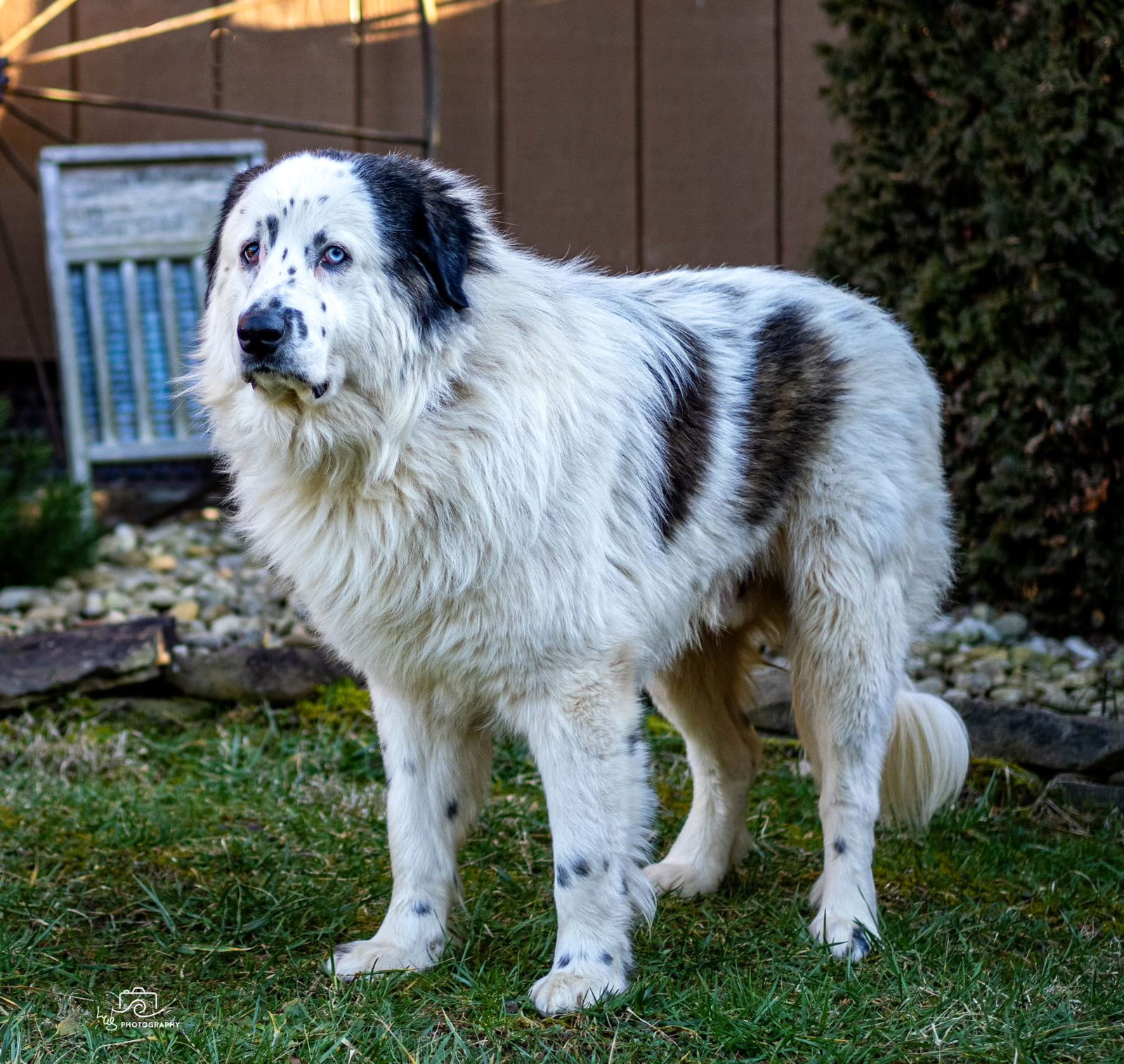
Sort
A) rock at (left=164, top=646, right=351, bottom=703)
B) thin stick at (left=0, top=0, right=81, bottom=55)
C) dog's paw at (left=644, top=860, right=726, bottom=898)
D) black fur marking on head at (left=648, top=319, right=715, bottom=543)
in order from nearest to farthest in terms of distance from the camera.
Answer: black fur marking on head at (left=648, top=319, right=715, bottom=543) → dog's paw at (left=644, top=860, right=726, bottom=898) → rock at (left=164, top=646, right=351, bottom=703) → thin stick at (left=0, top=0, right=81, bottom=55)

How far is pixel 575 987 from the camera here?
2.48 metres

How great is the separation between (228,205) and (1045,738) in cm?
255

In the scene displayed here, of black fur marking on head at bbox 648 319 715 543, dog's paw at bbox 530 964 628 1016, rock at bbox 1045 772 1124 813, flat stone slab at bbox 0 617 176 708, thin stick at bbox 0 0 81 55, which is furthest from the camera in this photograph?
thin stick at bbox 0 0 81 55

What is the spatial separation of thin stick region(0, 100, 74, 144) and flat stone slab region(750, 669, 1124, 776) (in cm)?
378

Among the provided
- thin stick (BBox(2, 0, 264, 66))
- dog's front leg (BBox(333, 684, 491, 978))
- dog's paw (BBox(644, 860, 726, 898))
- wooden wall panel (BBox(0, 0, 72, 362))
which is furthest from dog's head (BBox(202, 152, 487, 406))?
wooden wall panel (BBox(0, 0, 72, 362))

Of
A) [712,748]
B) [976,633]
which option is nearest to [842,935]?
[712,748]

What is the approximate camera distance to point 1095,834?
11.3 ft

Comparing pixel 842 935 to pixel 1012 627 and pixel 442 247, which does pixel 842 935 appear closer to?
pixel 442 247

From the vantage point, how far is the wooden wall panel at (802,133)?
18.4ft

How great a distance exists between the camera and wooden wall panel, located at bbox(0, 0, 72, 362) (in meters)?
5.60

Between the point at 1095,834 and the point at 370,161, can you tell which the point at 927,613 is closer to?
the point at 1095,834

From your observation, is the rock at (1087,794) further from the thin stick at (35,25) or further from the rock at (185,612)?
the thin stick at (35,25)

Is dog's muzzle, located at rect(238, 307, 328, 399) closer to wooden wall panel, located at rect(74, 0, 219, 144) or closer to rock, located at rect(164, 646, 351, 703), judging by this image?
rock, located at rect(164, 646, 351, 703)

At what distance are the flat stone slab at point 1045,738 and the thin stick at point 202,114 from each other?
2885mm
